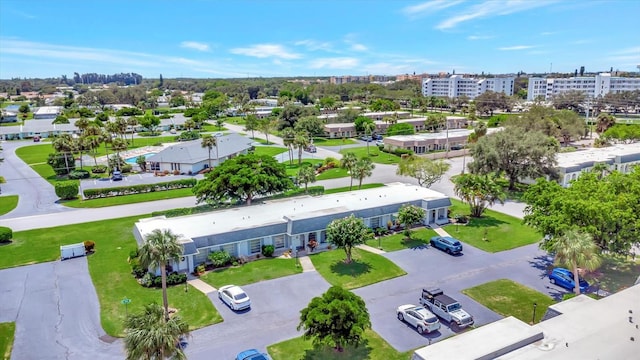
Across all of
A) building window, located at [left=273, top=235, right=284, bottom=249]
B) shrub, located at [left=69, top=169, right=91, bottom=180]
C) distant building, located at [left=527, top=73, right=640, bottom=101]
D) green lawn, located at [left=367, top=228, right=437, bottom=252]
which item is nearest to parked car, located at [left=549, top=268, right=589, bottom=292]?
green lawn, located at [left=367, top=228, right=437, bottom=252]

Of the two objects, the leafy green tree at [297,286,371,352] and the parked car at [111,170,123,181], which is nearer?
the leafy green tree at [297,286,371,352]

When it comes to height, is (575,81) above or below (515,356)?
above

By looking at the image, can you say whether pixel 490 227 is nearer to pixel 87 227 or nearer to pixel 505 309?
pixel 505 309

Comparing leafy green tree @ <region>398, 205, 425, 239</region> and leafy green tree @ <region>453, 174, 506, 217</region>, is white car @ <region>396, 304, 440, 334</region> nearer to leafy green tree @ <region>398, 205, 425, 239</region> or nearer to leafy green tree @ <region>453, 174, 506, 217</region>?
leafy green tree @ <region>398, 205, 425, 239</region>

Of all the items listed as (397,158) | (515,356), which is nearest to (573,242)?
(515,356)

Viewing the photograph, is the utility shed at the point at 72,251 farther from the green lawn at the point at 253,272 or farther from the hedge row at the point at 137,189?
the hedge row at the point at 137,189

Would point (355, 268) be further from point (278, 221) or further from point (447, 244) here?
point (447, 244)
